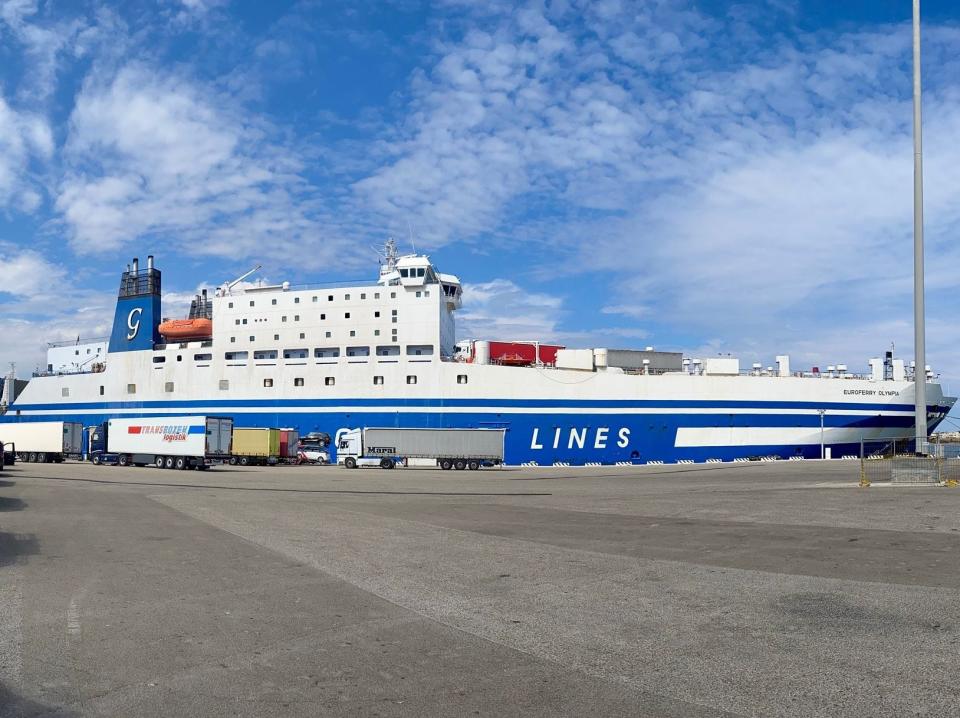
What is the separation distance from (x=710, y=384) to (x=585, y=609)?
38164 millimetres

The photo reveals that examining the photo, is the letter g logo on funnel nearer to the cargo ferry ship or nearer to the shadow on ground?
the cargo ferry ship

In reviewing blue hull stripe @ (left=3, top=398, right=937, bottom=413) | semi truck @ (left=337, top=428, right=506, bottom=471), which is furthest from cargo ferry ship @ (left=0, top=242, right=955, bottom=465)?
semi truck @ (left=337, top=428, right=506, bottom=471)

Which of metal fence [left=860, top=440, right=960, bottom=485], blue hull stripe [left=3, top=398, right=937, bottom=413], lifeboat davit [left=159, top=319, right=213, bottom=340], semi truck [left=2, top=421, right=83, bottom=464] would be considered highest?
lifeboat davit [left=159, top=319, right=213, bottom=340]

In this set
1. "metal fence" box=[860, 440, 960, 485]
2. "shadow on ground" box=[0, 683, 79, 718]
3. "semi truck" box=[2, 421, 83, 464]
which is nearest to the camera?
"shadow on ground" box=[0, 683, 79, 718]

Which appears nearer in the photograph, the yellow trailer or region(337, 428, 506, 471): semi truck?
region(337, 428, 506, 471): semi truck

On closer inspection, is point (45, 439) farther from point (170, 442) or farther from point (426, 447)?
point (426, 447)

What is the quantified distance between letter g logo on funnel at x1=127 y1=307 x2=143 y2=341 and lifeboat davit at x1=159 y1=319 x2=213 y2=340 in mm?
1805

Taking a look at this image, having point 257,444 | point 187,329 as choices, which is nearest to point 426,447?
point 257,444

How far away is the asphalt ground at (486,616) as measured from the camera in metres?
4.86

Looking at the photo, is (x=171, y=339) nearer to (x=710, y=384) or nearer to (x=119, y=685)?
(x=710, y=384)

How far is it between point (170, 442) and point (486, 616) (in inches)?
1562

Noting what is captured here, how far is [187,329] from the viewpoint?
5322cm

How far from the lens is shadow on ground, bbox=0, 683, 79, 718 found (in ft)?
14.7

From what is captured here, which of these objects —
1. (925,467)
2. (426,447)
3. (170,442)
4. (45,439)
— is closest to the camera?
(925,467)
